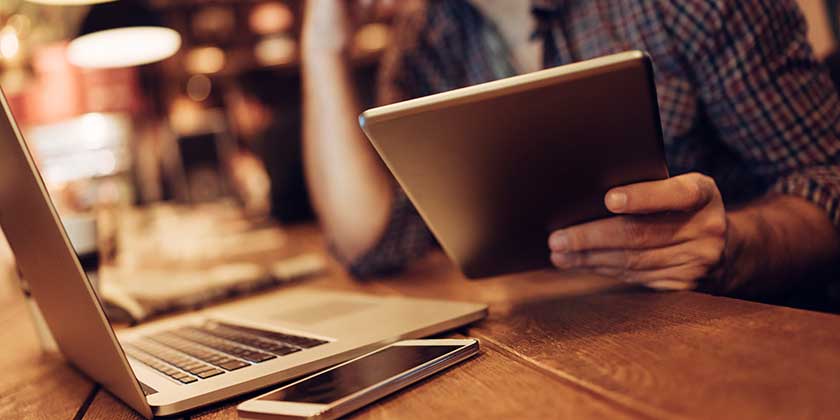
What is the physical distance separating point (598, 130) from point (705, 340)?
0.19 m

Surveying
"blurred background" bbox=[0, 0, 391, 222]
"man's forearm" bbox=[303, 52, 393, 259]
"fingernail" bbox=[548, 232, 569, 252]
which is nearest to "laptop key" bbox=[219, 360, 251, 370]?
"fingernail" bbox=[548, 232, 569, 252]

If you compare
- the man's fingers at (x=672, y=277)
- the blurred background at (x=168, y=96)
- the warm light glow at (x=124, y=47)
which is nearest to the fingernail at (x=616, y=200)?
the man's fingers at (x=672, y=277)

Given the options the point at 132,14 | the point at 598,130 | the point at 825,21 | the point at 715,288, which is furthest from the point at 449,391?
the point at 132,14

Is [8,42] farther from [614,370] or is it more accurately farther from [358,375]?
[614,370]

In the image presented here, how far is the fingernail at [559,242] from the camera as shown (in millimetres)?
705

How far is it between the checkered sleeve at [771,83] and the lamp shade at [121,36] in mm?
2373

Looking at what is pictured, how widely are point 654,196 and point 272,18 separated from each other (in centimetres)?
604

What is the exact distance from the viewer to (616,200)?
62cm

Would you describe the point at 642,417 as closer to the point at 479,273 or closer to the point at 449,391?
the point at 449,391

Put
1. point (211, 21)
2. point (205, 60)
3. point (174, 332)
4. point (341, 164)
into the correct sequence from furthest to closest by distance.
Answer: point (205, 60) < point (211, 21) < point (341, 164) < point (174, 332)

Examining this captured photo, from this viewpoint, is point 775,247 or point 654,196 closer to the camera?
point 654,196

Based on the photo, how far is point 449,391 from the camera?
473 mm

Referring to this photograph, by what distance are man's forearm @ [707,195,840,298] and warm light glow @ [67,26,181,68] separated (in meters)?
2.75

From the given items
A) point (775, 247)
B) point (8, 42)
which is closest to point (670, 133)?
point (775, 247)
